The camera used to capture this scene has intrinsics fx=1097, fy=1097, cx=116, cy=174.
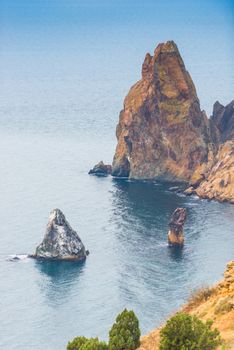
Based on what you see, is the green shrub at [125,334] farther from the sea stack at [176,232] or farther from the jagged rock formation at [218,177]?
the jagged rock formation at [218,177]

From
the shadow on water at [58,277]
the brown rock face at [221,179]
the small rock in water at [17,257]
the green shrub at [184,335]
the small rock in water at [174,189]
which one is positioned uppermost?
the brown rock face at [221,179]

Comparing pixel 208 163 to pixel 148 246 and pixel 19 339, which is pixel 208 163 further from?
pixel 19 339

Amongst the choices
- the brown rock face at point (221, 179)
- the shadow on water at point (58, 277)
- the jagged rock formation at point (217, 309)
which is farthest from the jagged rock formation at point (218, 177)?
the jagged rock formation at point (217, 309)

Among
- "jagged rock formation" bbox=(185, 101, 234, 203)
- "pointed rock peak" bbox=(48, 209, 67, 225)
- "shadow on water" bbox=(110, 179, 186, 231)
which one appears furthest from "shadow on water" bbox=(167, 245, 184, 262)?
"jagged rock formation" bbox=(185, 101, 234, 203)

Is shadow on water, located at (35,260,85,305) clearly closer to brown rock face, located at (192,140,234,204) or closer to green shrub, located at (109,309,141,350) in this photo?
brown rock face, located at (192,140,234,204)

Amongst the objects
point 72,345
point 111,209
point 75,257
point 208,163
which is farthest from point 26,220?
point 72,345

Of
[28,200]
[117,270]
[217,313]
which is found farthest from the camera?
[28,200]

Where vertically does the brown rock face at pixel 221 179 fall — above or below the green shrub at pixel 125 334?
above
